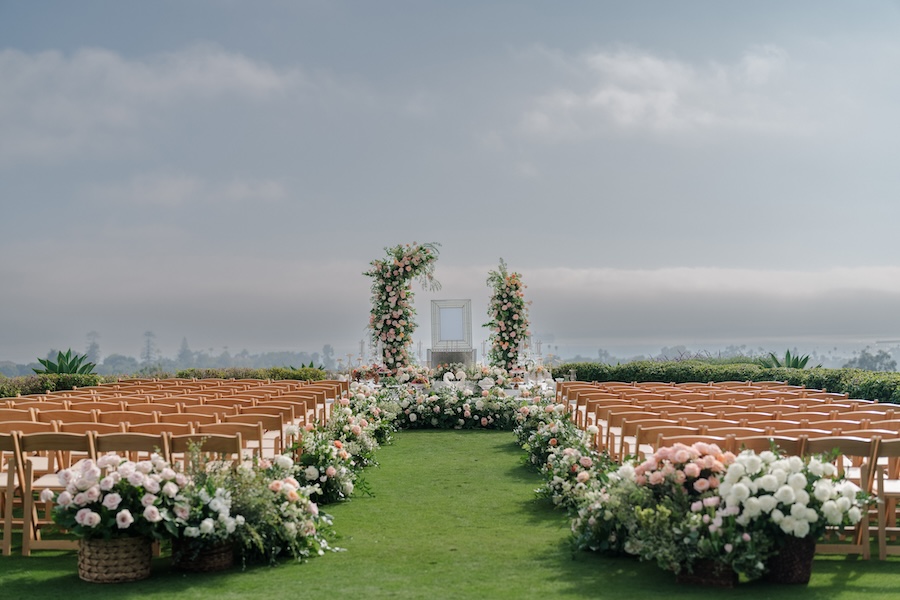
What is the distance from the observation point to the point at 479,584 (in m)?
5.95

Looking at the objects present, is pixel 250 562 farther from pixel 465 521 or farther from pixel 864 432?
pixel 864 432

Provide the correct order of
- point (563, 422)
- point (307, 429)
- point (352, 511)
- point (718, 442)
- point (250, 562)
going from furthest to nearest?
point (563, 422)
point (307, 429)
point (352, 511)
point (718, 442)
point (250, 562)

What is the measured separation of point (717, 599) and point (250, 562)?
11.2ft

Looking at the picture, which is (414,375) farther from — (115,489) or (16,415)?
(115,489)

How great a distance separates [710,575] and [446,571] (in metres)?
1.82

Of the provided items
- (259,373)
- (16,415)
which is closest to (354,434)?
(16,415)

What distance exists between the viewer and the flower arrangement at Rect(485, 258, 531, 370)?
22453 mm

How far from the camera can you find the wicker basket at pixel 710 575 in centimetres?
582

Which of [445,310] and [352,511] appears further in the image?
[445,310]

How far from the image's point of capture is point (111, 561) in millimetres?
6219

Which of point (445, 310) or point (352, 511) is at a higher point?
point (445, 310)

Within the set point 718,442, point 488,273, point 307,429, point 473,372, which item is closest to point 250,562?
point 307,429

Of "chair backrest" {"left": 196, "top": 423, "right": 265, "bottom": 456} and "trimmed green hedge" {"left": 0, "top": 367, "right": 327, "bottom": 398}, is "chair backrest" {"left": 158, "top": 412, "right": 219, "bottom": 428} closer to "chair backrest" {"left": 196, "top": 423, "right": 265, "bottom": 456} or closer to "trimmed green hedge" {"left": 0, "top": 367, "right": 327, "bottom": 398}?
"chair backrest" {"left": 196, "top": 423, "right": 265, "bottom": 456}

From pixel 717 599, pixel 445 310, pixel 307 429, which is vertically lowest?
pixel 717 599
